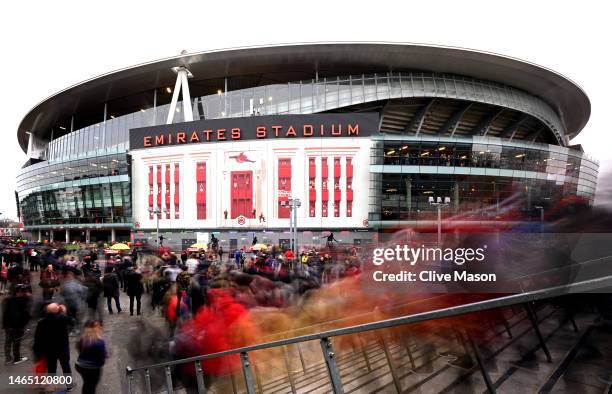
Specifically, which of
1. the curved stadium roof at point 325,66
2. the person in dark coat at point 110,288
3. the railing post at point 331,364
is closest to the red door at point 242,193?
the curved stadium roof at point 325,66

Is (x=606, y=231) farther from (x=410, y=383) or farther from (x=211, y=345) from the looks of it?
(x=211, y=345)

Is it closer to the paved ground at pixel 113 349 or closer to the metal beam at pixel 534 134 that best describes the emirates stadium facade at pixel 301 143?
the metal beam at pixel 534 134

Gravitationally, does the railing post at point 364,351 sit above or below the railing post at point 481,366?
below

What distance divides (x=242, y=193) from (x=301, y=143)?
859 cm

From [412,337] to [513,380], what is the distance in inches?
23.2

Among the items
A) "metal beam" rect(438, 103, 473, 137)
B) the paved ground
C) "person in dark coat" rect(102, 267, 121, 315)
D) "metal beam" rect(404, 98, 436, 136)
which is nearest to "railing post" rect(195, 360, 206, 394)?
the paved ground

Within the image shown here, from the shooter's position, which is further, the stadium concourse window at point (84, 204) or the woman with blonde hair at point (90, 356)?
the stadium concourse window at point (84, 204)

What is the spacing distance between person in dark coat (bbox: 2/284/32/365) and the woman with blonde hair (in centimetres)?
305

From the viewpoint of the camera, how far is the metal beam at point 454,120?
4715 centimetres

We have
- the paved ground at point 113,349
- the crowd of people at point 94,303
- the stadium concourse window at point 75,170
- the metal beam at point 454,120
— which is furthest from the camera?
the metal beam at point 454,120

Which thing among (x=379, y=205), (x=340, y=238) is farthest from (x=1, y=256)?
(x=379, y=205)

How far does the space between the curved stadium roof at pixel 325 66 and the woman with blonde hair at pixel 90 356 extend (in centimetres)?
4231

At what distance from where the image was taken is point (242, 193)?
3800cm

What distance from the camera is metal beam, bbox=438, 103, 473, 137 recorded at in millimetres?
47153
